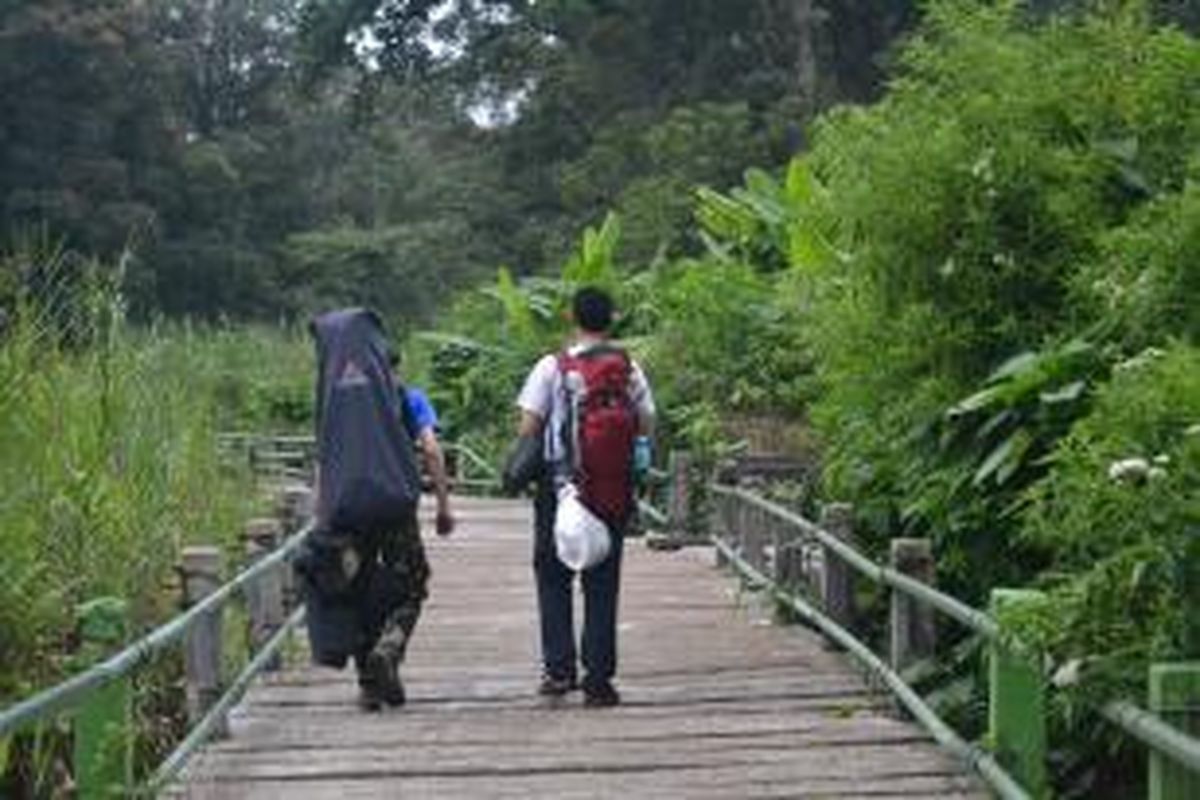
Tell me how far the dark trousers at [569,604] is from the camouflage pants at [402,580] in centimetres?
49

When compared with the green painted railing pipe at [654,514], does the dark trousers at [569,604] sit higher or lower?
higher

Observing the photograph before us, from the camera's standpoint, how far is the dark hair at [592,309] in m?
9.02

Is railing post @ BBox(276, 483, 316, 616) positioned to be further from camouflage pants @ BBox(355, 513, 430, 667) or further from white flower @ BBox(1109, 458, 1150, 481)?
white flower @ BBox(1109, 458, 1150, 481)

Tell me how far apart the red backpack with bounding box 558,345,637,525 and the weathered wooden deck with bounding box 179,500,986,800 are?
0.89 meters

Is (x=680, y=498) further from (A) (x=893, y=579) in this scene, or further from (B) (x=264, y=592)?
(A) (x=893, y=579)

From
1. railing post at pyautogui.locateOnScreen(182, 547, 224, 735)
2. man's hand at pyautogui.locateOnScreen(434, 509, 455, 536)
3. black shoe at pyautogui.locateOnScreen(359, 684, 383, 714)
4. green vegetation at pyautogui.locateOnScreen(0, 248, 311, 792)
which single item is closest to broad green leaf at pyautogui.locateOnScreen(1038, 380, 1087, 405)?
man's hand at pyautogui.locateOnScreen(434, 509, 455, 536)

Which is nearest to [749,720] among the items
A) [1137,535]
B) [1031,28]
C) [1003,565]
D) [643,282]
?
[1003,565]

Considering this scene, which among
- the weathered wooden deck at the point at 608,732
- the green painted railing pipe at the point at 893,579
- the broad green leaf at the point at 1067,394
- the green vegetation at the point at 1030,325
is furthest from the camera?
the broad green leaf at the point at 1067,394

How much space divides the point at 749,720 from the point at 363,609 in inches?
64.8

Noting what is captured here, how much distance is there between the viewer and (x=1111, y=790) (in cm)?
796

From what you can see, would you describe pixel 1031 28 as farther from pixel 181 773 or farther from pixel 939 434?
pixel 181 773

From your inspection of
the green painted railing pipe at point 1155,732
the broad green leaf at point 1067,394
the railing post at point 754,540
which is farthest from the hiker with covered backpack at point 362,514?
the railing post at point 754,540

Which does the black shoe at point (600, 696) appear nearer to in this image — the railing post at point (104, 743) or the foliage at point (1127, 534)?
the railing post at point (104, 743)

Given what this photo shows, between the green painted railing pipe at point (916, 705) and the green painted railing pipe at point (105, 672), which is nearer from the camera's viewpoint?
the green painted railing pipe at point (105, 672)
